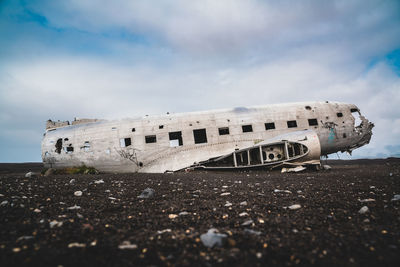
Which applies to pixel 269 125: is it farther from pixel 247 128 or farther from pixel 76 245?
pixel 76 245

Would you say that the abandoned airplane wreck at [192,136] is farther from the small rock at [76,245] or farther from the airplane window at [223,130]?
the small rock at [76,245]

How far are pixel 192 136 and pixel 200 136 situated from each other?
A: 2.02 ft

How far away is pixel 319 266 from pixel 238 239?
2.80 feet

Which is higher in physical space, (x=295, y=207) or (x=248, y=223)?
(x=248, y=223)

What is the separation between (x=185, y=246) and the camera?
7.48 feet

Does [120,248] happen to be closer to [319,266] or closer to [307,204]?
[319,266]

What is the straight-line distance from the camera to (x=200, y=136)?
1466 cm

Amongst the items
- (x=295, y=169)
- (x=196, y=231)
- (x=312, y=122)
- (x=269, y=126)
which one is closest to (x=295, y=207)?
(x=196, y=231)

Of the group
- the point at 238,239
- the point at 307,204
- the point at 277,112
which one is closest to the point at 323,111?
the point at 277,112

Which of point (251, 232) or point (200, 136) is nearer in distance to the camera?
point (251, 232)

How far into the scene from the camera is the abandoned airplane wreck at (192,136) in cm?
1419

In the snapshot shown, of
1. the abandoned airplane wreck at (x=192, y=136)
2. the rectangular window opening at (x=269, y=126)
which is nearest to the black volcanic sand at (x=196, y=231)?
the abandoned airplane wreck at (x=192, y=136)

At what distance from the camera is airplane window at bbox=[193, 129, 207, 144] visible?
14578mm

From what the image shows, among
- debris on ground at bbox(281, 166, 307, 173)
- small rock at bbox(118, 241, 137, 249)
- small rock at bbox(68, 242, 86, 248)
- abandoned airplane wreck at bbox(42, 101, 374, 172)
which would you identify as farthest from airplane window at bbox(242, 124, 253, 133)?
small rock at bbox(68, 242, 86, 248)
